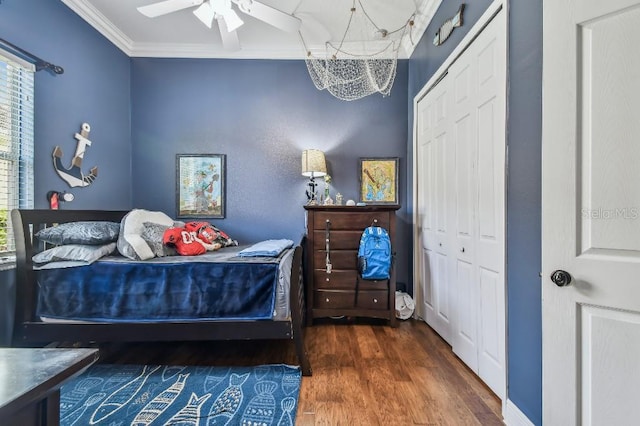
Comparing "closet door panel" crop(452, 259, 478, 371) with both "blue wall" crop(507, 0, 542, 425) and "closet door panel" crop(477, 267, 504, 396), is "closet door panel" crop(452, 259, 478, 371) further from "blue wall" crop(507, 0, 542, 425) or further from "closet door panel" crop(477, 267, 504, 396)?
"blue wall" crop(507, 0, 542, 425)

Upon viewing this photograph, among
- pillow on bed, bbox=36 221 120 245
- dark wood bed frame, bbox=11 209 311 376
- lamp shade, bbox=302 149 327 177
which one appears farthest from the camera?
lamp shade, bbox=302 149 327 177

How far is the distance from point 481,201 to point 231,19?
2172 millimetres

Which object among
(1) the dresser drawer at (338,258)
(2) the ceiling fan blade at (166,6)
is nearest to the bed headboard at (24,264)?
(2) the ceiling fan blade at (166,6)

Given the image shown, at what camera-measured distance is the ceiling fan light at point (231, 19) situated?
2.08 meters

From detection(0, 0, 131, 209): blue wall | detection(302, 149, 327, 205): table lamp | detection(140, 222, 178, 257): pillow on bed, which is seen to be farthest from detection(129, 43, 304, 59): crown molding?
detection(140, 222, 178, 257): pillow on bed

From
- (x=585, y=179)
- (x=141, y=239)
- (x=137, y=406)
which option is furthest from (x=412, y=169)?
(x=137, y=406)

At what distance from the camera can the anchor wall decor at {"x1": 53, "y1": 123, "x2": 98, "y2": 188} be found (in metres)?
2.47

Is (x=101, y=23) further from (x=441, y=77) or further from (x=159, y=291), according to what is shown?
(x=441, y=77)

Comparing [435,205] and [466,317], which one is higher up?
[435,205]

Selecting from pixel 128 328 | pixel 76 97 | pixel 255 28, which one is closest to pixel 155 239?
pixel 128 328

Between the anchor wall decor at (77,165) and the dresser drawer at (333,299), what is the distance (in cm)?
244

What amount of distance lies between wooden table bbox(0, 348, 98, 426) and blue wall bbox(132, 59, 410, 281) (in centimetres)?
282

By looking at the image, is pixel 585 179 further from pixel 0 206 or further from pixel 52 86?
pixel 52 86

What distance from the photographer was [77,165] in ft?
8.70
